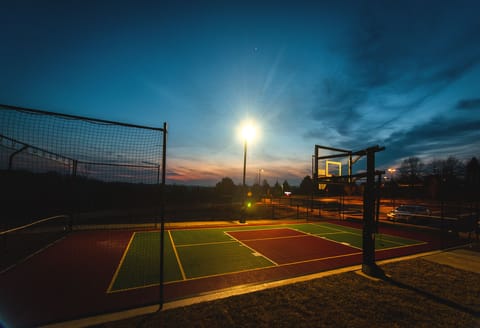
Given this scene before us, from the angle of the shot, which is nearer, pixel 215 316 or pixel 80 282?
pixel 215 316

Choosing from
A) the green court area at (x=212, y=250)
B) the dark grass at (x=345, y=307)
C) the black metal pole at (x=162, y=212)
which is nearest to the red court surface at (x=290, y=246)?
the green court area at (x=212, y=250)

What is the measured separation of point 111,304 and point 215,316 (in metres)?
2.62

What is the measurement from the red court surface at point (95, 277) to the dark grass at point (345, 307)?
0.98m

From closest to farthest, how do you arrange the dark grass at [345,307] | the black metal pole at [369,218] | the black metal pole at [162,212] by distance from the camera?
1. the dark grass at [345,307]
2. the black metal pole at [162,212]
3. the black metal pole at [369,218]

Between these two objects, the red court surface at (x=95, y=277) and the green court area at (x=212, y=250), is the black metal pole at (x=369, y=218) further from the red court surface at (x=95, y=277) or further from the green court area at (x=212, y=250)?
the green court area at (x=212, y=250)

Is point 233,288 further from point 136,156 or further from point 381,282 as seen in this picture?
point 136,156

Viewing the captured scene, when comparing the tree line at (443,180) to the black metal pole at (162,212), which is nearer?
the black metal pole at (162,212)

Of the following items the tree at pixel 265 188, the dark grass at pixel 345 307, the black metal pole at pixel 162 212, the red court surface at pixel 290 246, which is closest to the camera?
the dark grass at pixel 345 307

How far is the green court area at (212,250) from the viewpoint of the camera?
6.76m

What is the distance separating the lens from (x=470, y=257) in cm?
850

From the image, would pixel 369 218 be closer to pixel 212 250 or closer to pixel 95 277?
pixel 212 250

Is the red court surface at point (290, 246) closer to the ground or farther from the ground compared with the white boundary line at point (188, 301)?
closer to the ground

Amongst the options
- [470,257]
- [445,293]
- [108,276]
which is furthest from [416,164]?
[108,276]

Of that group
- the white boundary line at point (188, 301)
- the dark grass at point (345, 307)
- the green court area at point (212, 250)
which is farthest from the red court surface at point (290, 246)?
the dark grass at point (345, 307)
